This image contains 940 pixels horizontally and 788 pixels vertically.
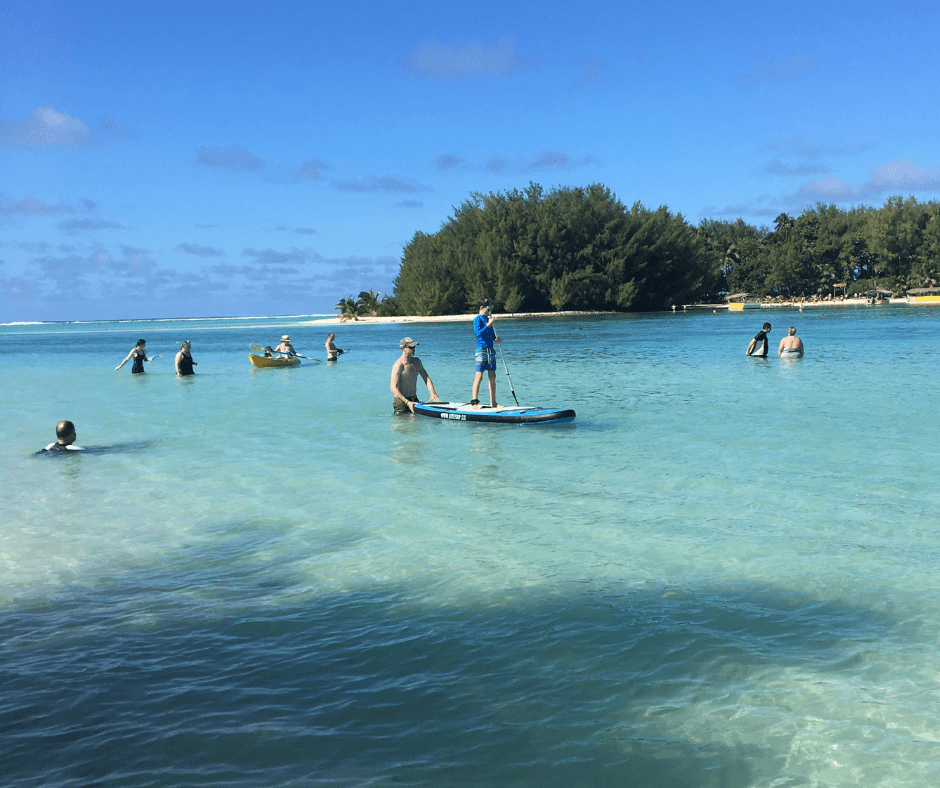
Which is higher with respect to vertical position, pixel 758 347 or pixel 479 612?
pixel 758 347

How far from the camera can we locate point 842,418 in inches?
632

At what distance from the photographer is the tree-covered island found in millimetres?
98375

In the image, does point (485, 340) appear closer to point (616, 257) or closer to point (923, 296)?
point (616, 257)

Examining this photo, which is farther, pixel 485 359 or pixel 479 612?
pixel 485 359

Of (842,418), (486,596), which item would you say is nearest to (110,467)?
(486,596)

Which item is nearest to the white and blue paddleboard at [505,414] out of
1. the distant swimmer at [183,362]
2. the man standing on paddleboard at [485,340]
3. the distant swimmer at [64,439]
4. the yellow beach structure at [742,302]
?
the man standing on paddleboard at [485,340]

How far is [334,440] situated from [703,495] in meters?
7.28

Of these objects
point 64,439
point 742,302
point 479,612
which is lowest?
point 479,612

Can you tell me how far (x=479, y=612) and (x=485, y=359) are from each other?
10.6m

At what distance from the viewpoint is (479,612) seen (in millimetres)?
6305

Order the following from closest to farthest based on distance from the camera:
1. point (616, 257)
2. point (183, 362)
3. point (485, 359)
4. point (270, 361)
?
point (485, 359) → point (183, 362) → point (270, 361) → point (616, 257)

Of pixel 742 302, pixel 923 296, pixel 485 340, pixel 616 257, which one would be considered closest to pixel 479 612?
pixel 485 340

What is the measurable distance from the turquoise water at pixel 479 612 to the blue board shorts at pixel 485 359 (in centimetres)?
250

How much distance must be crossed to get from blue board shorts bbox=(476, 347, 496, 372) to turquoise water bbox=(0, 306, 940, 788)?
2.50 m
